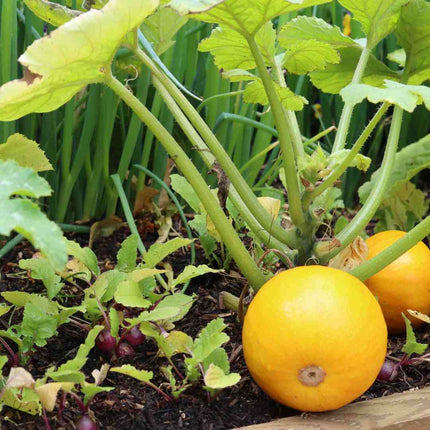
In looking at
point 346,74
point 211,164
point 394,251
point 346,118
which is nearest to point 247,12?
point 211,164

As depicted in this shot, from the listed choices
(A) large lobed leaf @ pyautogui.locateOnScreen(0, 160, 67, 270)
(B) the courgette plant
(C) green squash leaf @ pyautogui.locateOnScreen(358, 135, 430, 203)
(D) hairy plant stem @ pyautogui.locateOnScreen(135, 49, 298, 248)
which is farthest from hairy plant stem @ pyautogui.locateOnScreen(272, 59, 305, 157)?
(A) large lobed leaf @ pyautogui.locateOnScreen(0, 160, 67, 270)

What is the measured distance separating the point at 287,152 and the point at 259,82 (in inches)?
10.2

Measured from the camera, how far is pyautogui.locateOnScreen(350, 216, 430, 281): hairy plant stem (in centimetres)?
125

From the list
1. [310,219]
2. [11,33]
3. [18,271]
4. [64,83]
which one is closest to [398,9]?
[310,219]

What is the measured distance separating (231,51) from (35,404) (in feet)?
2.56

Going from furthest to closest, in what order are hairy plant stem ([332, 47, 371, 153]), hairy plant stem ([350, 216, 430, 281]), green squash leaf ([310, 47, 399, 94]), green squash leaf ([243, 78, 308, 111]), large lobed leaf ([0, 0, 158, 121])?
green squash leaf ([310, 47, 399, 94]) < hairy plant stem ([332, 47, 371, 153]) < green squash leaf ([243, 78, 308, 111]) < hairy plant stem ([350, 216, 430, 281]) < large lobed leaf ([0, 0, 158, 121])

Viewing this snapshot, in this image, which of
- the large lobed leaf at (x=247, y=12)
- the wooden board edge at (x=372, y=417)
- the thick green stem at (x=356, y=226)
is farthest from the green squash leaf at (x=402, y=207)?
the large lobed leaf at (x=247, y=12)

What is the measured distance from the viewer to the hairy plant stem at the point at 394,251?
1249 mm

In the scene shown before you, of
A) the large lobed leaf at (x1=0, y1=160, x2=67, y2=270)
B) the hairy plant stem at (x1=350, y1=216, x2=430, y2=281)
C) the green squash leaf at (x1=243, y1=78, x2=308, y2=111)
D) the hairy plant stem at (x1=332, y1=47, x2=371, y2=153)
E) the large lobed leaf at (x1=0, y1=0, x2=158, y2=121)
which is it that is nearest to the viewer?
the large lobed leaf at (x1=0, y1=160, x2=67, y2=270)

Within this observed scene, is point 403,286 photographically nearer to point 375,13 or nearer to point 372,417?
point 372,417

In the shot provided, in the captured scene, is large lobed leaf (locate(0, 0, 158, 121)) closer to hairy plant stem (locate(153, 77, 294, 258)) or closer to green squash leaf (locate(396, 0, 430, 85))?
hairy plant stem (locate(153, 77, 294, 258))

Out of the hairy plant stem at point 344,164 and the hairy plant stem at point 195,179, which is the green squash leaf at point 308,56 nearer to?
the hairy plant stem at point 344,164

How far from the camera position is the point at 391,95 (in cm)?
105

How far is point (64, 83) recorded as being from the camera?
1.16 meters
